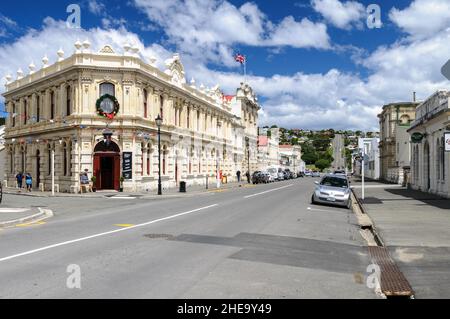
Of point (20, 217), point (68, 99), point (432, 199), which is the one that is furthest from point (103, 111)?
point (432, 199)

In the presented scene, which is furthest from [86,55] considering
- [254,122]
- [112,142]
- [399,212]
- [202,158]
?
[254,122]

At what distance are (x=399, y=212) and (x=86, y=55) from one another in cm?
2546

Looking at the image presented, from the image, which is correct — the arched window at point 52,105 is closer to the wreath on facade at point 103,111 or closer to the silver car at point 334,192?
the wreath on facade at point 103,111

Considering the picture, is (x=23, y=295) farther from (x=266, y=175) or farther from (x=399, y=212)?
(x=266, y=175)

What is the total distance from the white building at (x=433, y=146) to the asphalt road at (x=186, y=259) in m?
14.4

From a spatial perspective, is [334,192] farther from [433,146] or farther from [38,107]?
[38,107]

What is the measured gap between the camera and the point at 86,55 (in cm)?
3475

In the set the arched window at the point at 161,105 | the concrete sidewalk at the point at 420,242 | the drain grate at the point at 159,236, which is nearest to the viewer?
the concrete sidewalk at the point at 420,242

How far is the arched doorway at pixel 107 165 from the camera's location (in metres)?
35.0

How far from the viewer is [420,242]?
1159 centimetres

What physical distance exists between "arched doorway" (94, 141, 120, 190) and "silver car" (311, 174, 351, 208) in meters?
17.4

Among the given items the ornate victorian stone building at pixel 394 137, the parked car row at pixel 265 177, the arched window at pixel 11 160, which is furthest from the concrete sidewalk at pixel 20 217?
the ornate victorian stone building at pixel 394 137

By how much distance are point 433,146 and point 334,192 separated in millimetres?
11847

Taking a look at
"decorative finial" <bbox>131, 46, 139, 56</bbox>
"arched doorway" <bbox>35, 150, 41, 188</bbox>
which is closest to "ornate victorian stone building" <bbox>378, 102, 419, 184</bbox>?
"decorative finial" <bbox>131, 46, 139, 56</bbox>
